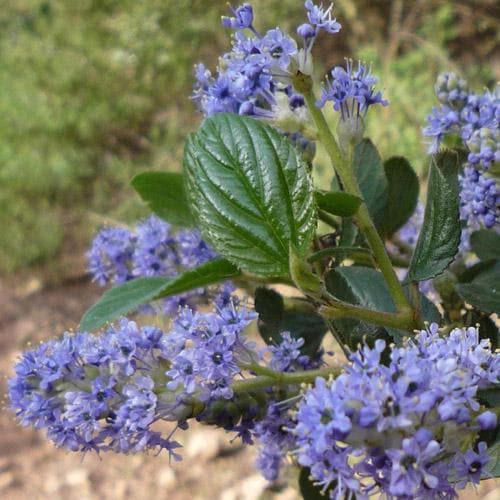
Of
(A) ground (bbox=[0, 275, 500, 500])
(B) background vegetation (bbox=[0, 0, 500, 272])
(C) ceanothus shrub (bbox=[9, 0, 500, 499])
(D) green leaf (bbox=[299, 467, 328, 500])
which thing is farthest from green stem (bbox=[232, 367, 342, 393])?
(B) background vegetation (bbox=[0, 0, 500, 272])

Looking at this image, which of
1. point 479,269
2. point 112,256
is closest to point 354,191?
point 479,269

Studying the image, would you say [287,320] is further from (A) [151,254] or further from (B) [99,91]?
(B) [99,91]

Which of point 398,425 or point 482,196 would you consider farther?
point 482,196

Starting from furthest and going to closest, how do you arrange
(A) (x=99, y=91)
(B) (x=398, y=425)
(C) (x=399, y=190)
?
1. (A) (x=99, y=91)
2. (C) (x=399, y=190)
3. (B) (x=398, y=425)

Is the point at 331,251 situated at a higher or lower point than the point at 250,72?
lower

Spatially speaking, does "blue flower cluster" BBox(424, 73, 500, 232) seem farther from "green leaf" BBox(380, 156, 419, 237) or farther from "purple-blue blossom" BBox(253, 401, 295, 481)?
"purple-blue blossom" BBox(253, 401, 295, 481)

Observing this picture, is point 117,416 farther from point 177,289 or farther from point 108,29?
point 108,29

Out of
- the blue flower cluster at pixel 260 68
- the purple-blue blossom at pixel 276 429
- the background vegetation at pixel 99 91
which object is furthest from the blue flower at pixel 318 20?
the background vegetation at pixel 99 91

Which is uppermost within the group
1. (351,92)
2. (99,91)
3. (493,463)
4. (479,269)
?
(99,91)
